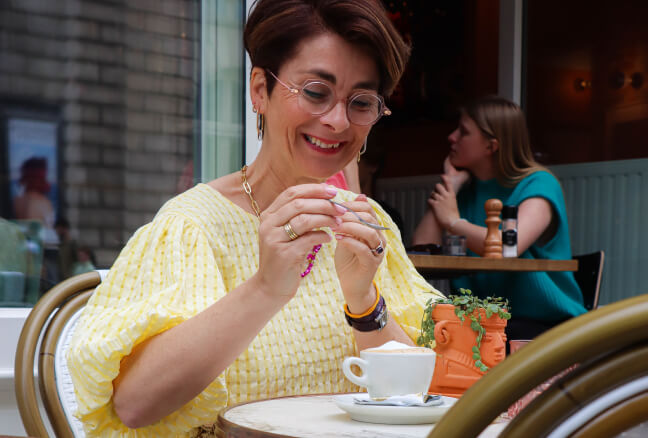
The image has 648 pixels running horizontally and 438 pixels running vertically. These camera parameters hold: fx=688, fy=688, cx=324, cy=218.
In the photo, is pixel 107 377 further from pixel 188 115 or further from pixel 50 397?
pixel 188 115

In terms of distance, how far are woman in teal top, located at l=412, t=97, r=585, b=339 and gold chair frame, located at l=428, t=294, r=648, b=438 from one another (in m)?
2.69

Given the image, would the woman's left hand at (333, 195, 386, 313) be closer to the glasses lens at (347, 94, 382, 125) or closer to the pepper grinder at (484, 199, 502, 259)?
the glasses lens at (347, 94, 382, 125)

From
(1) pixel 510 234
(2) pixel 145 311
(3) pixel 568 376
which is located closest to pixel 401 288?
(2) pixel 145 311

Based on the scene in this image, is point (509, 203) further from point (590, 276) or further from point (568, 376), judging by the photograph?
point (568, 376)

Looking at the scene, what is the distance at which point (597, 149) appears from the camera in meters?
A: 4.54

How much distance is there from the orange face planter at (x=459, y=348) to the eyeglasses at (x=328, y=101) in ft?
1.27

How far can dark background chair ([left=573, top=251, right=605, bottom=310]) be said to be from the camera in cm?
339

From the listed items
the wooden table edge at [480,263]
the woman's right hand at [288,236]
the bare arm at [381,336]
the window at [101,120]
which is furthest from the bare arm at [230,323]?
the wooden table edge at [480,263]

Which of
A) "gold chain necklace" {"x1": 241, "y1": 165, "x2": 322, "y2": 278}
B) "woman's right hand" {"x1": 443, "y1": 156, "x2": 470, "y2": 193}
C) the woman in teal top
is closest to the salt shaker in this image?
the woman in teal top

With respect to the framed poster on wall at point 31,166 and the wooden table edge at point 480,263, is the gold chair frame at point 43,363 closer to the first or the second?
the framed poster on wall at point 31,166

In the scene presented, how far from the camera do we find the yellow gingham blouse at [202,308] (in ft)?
3.14

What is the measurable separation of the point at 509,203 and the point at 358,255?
244 centimetres

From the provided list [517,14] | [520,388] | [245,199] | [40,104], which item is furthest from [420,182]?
[520,388]

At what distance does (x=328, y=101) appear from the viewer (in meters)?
1.12
